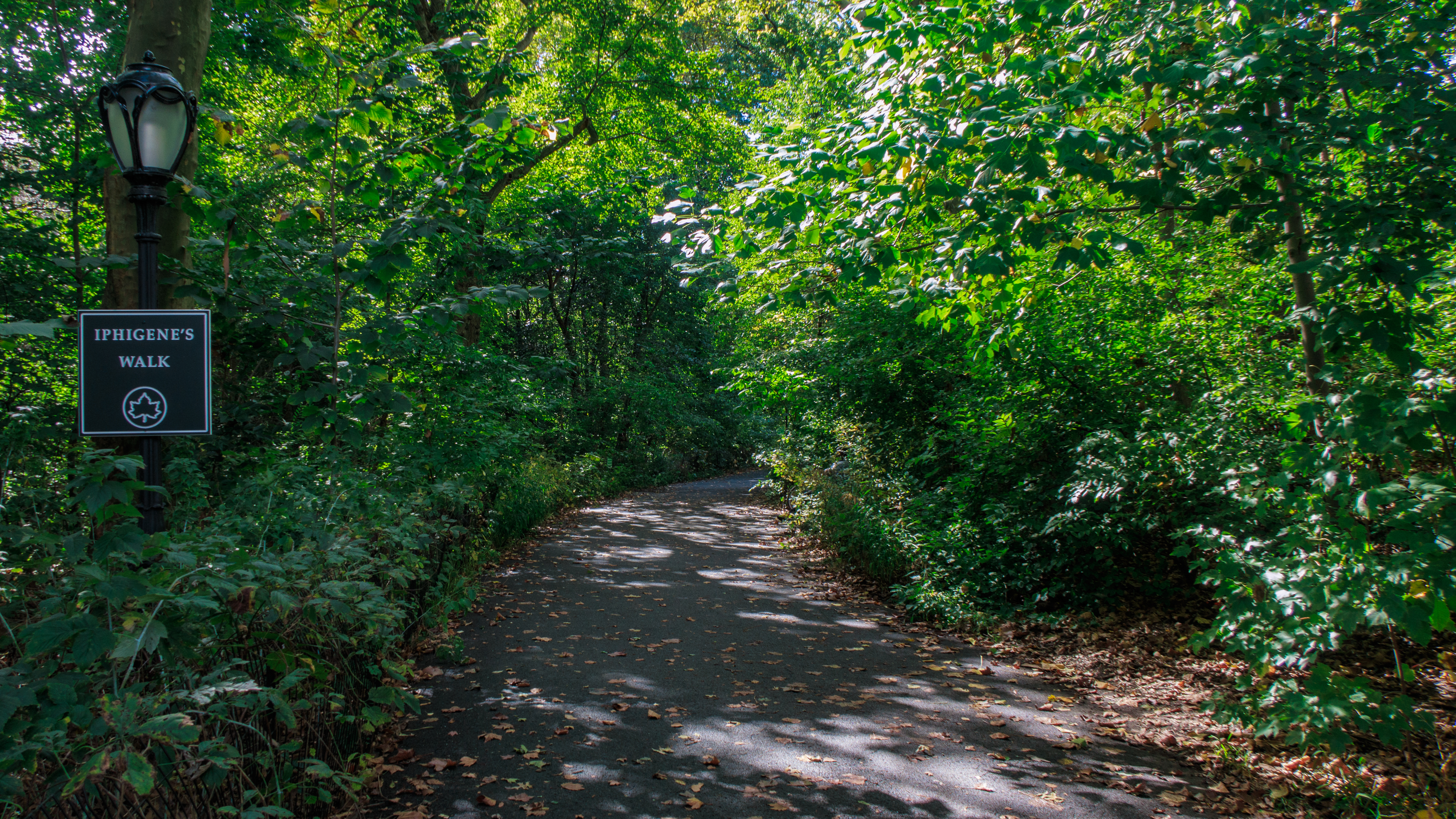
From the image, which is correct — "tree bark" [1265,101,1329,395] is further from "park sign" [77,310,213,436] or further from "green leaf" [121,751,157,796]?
"park sign" [77,310,213,436]

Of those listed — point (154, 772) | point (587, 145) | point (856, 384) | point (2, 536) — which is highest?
point (587, 145)

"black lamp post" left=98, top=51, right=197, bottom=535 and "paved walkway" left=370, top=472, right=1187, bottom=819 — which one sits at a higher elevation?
"black lamp post" left=98, top=51, right=197, bottom=535

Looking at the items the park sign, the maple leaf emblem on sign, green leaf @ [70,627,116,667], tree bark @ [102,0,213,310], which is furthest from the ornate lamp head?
green leaf @ [70,627,116,667]

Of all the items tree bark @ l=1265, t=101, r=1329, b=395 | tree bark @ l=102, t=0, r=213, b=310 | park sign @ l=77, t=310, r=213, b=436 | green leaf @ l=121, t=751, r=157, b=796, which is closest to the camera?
green leaf @ l=121, t=751, r=157, b=796

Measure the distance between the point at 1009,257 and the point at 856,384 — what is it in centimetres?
603

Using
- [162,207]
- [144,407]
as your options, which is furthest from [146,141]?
[144,407]

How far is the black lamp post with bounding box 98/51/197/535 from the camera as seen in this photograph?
151 inches

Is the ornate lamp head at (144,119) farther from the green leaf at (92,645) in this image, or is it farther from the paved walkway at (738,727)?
the paved walkway at (738,727)

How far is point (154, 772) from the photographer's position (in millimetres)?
2574

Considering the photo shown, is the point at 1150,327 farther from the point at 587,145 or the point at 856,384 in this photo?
the point at 587,145

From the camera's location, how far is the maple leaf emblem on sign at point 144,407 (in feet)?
11.6

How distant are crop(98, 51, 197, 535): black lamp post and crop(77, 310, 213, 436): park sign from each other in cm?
26

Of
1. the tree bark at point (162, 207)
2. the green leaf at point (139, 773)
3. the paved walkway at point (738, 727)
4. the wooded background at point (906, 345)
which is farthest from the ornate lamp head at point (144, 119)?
the paved walkway at point (738, 727)

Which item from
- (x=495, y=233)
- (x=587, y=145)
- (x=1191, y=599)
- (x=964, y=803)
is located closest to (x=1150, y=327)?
(x=1191, y=599)
